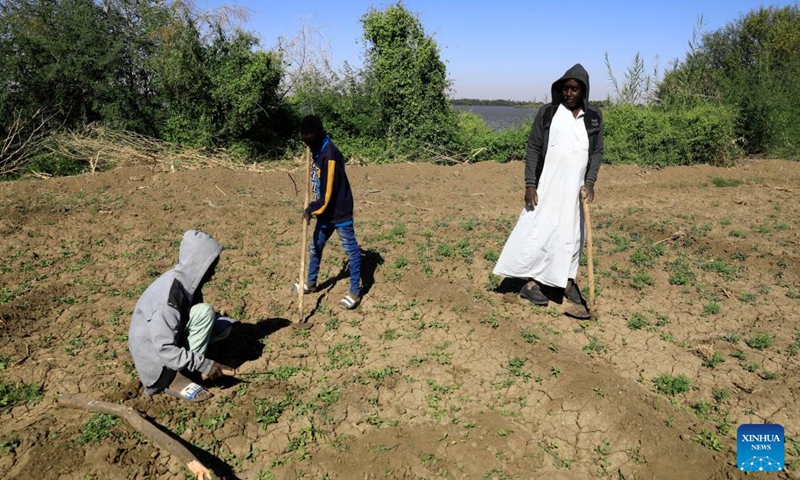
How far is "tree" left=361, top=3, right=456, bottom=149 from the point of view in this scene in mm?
13703

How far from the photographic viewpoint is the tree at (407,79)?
1370cm

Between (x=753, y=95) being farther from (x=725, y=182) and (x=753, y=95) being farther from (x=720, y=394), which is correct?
(x=720, y=394)

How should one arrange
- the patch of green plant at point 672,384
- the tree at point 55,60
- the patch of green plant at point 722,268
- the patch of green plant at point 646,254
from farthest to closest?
the tree at point 55,60, the patch of green plant at point 646,254, the patch of green plant at point 722,268, the patch of green plant at point 672,384

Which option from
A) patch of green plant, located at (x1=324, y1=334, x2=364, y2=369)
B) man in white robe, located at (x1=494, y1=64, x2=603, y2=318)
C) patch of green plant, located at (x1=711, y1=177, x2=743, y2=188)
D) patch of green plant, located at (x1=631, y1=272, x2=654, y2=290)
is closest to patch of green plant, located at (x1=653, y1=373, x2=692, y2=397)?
man in white robe, located at (x1=494, y1=64, x2=603, y2=318)

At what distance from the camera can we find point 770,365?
444 cm

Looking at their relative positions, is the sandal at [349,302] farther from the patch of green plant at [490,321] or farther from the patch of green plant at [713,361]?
the patch of green plant at [713,361]

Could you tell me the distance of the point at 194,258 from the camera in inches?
144

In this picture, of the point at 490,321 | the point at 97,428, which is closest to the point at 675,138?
the point at 490,321

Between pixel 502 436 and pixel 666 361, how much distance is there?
1767 millimetres

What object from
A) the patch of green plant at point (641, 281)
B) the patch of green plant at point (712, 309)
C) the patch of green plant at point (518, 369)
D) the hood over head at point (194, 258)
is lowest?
the patch of green plant at point (712, 309)

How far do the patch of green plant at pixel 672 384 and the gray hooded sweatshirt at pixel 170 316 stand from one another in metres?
3.29

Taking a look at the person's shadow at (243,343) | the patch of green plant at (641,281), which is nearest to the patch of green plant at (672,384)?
the patch of green plant at (641,281)

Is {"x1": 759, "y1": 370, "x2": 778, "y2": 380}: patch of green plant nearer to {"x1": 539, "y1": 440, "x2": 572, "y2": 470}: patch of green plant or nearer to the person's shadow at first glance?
{"x1": 539, "y1": 440, "x2": 572, "y2": 470}: patch of green plant

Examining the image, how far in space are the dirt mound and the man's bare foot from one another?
0.07 meters
